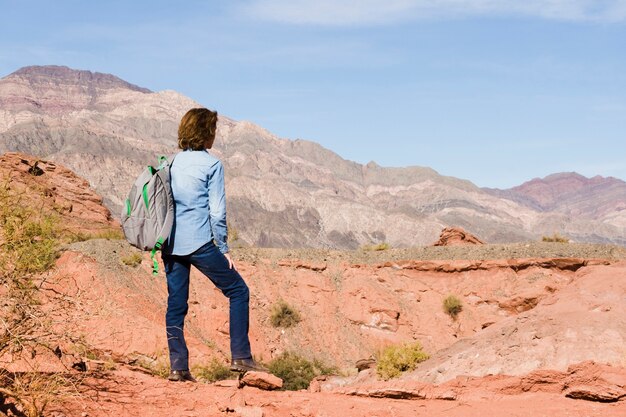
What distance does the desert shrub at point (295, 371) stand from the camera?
588 inches

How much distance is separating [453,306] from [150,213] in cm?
1836

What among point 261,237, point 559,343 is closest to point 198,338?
point 559,343

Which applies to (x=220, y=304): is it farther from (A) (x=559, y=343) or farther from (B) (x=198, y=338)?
(A) (x=559, y=343)

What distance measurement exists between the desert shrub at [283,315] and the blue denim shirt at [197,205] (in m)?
15.8

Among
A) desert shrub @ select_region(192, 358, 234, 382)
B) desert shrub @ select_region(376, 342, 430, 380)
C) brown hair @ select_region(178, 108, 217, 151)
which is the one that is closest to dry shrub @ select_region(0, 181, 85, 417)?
brown hair @ select_region(178, 108, 217, 151)

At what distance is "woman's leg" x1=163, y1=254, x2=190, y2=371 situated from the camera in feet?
18.5

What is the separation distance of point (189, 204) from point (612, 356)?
3958 mm

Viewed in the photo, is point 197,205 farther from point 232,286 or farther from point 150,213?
point 232,286

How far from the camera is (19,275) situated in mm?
5621

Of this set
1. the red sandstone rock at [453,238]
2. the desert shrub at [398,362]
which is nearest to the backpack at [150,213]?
the desert shrub at [398,362]

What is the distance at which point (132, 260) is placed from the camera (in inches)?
810

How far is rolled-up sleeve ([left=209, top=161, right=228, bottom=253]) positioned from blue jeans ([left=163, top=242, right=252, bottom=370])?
0.37 feet

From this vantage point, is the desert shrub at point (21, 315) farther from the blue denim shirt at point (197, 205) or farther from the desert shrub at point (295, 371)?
the desert shrub at point (295, 371)

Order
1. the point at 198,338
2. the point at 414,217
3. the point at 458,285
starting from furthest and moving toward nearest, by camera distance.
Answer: the point at 414,217
the point at 458,285
the point at 198,338
